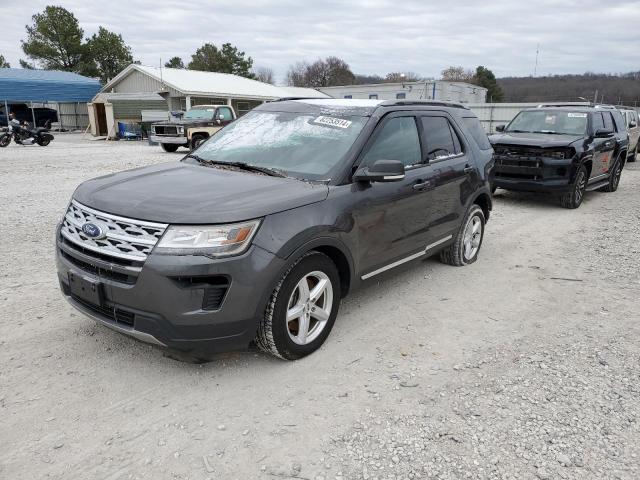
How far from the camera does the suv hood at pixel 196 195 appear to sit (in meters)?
3.02

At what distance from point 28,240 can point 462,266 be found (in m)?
5.48

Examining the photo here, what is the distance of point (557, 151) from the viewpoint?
9.26 metres

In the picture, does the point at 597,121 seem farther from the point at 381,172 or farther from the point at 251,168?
the point at 251,168

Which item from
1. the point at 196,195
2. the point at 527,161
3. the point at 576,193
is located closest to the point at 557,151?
the point at 527,161

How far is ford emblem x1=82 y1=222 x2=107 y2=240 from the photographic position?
10.2ft

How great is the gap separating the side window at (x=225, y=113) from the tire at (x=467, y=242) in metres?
16.1

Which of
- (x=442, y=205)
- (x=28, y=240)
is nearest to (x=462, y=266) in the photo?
(x=442, y=205)

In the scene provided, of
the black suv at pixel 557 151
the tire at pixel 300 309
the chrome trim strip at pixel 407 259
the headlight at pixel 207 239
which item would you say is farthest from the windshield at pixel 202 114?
the headlight at pixel 207 239

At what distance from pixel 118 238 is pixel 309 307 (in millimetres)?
1360

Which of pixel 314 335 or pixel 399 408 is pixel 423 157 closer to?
pixel 314 335

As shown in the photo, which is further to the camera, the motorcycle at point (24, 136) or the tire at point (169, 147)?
the motorcycle at point (24, 136)

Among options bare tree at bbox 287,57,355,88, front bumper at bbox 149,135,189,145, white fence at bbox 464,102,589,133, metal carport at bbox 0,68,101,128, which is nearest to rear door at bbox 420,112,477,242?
front bumper at bbox 149,135,189,145

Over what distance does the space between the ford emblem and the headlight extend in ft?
1.51

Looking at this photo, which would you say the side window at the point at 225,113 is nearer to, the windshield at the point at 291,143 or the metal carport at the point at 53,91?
the windshield at the point at 291,143
